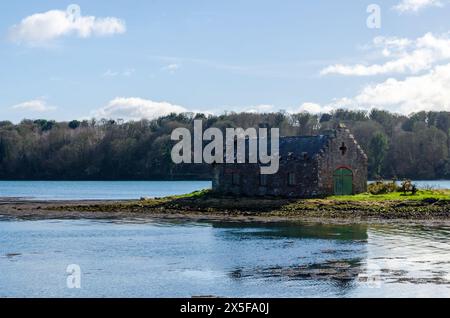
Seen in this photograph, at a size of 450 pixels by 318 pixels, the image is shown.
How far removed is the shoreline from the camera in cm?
5200

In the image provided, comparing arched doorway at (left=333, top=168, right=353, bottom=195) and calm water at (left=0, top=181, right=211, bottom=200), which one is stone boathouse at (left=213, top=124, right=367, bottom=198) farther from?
calm water at (left=0, top=181, right=211, bottom=200)

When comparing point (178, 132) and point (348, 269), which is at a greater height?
point (178, 132)

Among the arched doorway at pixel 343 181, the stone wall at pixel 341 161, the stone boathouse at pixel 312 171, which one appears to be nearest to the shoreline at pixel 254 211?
the stone boathouse at pixel 312 171

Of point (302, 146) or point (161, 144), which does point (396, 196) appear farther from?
point (161, 144)

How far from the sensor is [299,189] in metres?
60.5

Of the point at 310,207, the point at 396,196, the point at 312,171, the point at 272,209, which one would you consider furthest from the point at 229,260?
the point at 396,196

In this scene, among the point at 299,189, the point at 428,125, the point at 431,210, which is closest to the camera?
the point at 431,210

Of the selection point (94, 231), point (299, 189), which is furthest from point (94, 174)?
point (94, 231)

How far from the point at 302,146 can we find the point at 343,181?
13.8 feet

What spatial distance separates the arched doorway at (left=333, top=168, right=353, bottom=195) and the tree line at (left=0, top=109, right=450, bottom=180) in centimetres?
7004

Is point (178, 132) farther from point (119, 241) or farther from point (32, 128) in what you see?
point (119, 241)

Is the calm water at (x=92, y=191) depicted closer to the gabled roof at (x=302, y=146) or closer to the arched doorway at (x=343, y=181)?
the gabled roof at (x=302, y=146)

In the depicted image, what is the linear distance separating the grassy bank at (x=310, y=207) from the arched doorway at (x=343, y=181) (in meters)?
1.30
